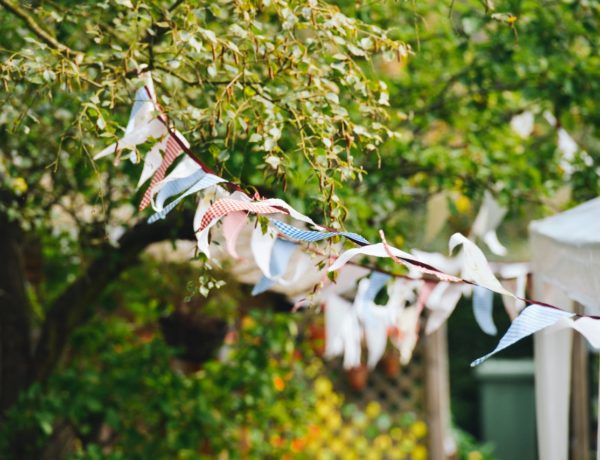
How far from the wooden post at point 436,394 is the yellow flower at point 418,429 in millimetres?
129

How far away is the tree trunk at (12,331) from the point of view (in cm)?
342

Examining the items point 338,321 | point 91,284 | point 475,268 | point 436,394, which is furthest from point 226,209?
point 436,394

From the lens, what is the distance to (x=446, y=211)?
13.0 ft

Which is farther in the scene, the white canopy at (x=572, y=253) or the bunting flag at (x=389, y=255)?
the white canopy at (x=572, y=253)

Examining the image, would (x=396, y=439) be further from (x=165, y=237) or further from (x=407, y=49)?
(x=407, y=49)

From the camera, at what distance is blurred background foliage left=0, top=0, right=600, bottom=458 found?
2.20m

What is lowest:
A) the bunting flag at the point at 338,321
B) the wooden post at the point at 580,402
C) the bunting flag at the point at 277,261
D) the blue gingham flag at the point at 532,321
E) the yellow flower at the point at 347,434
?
the yellow flower at the point at 347,434

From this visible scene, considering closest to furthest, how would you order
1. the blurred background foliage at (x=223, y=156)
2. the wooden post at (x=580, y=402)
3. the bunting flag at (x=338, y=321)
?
the blurred background foliage at (x=223, y=156) < the bunting flag at (x=338, y=321) < the wooden post at (x=580, y=402)

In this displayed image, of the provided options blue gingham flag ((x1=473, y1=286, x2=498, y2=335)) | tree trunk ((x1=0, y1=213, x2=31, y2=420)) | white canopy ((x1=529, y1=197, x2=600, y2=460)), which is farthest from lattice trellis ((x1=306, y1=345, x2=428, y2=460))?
blue gingham flag ((x1=473, y1=286, x2=498, y2=335))

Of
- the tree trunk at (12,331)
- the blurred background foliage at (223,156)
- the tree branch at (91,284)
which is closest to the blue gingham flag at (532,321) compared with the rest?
the blurred background foliage at (223,156)

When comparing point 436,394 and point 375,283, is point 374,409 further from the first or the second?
point 375,283

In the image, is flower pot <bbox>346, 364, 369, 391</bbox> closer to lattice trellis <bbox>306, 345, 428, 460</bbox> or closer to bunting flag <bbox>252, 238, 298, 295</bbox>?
lattice trellis <bbox>306, 345, 428, 460</bbox>

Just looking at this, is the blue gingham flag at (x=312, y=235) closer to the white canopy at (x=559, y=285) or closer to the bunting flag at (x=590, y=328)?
the bunting flag at (x=590, y=328)

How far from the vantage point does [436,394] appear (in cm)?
568
